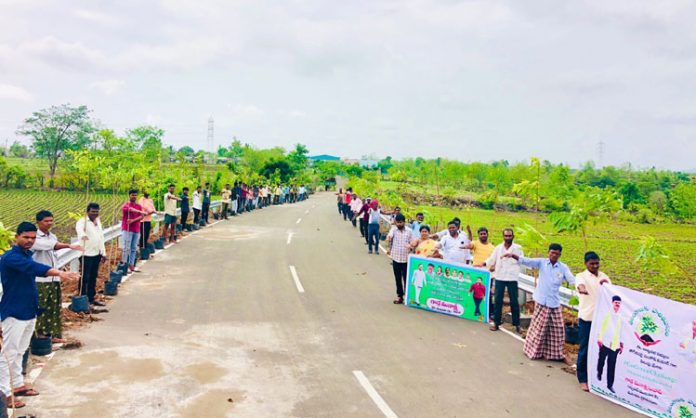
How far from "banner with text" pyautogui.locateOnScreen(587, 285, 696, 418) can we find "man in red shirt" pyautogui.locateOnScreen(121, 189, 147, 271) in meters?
10.5

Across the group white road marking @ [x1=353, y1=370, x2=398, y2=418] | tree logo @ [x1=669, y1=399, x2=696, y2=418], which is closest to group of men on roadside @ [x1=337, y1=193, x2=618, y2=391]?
tree logo @ [x1=669, y1=399, x2=696, y2=418]

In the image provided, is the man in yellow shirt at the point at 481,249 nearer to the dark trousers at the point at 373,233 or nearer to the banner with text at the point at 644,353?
the banner with text at the point at 644,353

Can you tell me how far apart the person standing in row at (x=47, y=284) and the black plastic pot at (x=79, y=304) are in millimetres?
1593

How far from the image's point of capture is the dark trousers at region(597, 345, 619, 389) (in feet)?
23.7

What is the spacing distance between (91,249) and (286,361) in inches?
190

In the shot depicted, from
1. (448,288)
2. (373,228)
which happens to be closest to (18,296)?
(448,288)

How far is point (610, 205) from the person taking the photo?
10.5 m

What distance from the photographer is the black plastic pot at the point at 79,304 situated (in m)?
9.74

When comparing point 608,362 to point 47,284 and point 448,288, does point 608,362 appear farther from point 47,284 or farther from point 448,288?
point 47,284

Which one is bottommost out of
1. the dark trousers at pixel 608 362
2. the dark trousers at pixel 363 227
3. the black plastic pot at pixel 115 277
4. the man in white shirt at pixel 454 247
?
the black plastic pot at pixel 115 277

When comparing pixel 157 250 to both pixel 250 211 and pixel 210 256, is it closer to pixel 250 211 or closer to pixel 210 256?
pixel 210 256

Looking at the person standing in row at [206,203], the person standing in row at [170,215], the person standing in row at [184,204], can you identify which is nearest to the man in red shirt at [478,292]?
the person standing in row at [170,215]

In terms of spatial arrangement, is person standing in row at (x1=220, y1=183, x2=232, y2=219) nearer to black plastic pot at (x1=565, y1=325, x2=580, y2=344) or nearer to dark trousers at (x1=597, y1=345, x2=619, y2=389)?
black plastic pot at (x1=565, y1=325, x2=580, y2=344)

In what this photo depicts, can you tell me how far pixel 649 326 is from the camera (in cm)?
702
